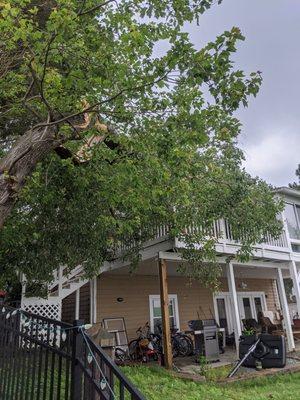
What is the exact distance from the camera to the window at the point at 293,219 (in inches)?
610

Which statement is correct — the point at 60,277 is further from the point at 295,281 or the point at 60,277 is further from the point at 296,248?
the point at 296,248

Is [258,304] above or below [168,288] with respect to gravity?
below

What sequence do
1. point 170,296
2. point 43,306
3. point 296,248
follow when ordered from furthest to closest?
point 296,248, point 170,296, point 43,306

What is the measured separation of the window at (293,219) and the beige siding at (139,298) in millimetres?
4420

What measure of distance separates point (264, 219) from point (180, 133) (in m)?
6.20

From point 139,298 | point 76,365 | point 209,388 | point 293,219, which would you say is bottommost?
point 209,388

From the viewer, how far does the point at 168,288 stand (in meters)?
14.5

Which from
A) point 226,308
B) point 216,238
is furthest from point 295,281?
point 216,238

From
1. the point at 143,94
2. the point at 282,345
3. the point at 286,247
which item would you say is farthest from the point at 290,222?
the point at 143,94

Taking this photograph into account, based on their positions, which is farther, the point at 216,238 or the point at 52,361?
the point at 216,238

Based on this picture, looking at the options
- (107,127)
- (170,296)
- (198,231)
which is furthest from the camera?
(170,296)

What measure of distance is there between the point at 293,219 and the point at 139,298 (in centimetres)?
758

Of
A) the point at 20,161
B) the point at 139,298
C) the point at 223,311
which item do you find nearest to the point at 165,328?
the point at 139,298

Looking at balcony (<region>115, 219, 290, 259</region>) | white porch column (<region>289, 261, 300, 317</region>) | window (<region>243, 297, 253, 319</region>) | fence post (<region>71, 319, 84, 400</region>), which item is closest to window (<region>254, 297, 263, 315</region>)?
window (<region>243, 297, 253, 319</region>)
